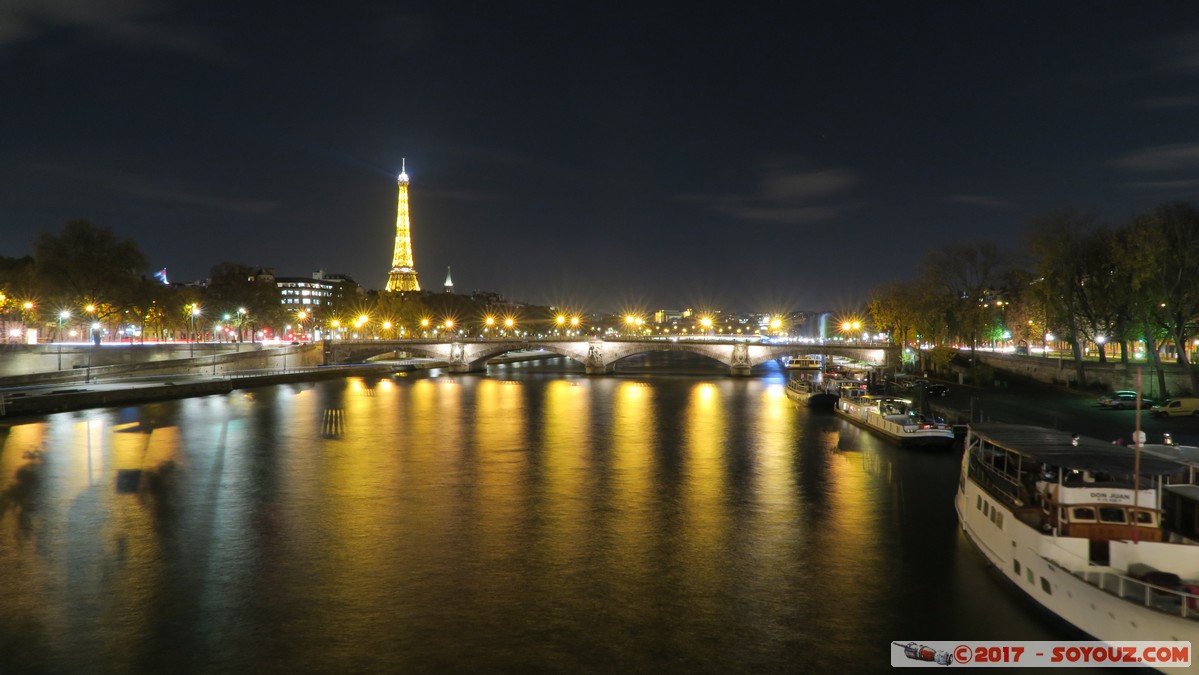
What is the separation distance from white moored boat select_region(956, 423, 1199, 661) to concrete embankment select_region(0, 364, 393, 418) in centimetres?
4635

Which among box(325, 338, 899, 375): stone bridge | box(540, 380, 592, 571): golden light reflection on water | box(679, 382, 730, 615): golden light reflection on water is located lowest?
box(679, 382, 730, 615): golden light reflection on water

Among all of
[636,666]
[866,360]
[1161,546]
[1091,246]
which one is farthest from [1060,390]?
[636,666]

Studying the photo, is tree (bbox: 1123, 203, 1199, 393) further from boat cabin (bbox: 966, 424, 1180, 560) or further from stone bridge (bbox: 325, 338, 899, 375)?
stone bridge (bbox: 325, 338, 899, 375)

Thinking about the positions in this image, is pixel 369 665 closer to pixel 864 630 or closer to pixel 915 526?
pixel 864 630

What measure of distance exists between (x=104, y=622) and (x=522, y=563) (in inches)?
306

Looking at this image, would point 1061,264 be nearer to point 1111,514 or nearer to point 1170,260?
point 1170,260

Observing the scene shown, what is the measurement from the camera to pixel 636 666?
40.2 feet

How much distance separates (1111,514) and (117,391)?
171 ft

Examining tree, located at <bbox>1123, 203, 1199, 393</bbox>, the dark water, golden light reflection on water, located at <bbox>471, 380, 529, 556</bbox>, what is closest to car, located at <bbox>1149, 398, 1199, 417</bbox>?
tree, located at <bbox>1123, 203, 1199, 393</bbox>

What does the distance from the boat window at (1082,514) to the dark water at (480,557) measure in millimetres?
1950

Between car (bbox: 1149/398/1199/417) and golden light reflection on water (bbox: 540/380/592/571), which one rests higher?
car (bbox: 1149/398/1199/417)

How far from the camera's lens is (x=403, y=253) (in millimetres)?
157750

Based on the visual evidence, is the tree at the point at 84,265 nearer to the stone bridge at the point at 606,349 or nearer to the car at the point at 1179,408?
the stone bridge at the point at 606,349

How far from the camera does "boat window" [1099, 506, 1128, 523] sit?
13570 millimetres
